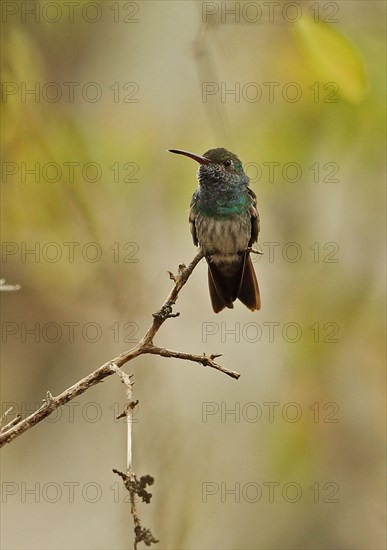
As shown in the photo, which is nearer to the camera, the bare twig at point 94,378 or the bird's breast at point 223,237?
the bare twig at point 94,378

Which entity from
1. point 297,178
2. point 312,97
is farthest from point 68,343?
point 312,97

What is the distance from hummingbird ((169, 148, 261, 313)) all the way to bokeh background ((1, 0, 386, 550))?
165 millimetres

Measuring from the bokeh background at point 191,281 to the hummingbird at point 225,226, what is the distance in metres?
0.17

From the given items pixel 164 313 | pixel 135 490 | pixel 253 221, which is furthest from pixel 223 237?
pixel 135 490

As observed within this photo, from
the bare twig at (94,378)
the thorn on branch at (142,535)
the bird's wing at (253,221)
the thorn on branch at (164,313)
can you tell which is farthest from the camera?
the bird's wing at (253,221)

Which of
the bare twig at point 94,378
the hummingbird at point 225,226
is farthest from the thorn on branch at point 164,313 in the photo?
the hummingbird at point 225,226

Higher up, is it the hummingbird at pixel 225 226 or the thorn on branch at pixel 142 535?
the hummingbird at pixel 225 226

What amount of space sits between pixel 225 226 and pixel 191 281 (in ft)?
5.13

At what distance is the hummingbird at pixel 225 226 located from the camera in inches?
196

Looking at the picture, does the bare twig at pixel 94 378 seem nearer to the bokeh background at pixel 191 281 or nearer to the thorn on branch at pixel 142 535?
the thorn on branch at pixel 142 535

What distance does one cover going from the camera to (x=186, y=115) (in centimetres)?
612

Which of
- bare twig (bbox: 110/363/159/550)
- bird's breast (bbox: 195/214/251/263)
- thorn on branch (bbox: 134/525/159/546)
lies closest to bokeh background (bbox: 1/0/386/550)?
bird's breast (bbox: 195/214/251/263)

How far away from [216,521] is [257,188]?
2.56m

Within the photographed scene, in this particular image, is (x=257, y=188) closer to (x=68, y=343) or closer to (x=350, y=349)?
(x=350, y=349)
